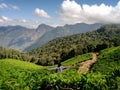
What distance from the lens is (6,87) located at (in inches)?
1045

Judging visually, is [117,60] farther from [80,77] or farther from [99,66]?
[80,77]

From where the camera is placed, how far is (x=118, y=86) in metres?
24.0

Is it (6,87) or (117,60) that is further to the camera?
(117,60)

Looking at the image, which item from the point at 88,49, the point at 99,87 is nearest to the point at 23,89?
the point at 99,87

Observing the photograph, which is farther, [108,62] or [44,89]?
[108,62]

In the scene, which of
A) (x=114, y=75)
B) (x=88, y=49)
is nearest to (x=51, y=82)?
(x=114, y=75)

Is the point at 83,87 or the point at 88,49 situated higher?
the point at 88,49

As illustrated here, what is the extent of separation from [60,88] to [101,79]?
400cm

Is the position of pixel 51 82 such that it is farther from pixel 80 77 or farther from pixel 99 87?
pixel 99 87

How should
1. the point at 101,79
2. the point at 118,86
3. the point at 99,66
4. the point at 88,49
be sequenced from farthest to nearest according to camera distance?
the point at 88,49, the point at 99,66, the point at 101,79, the point at 118,86

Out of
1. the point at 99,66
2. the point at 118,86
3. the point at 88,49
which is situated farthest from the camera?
the point at 88,49

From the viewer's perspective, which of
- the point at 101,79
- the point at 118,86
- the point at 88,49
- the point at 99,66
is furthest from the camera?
the point at 88,49

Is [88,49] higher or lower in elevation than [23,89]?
higher

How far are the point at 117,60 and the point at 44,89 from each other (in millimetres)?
35625
